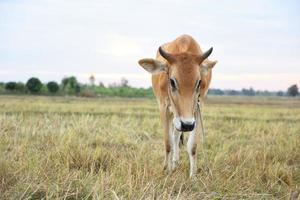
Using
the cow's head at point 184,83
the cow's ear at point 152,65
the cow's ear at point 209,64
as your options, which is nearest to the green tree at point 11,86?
the cow's ear at point 152,65

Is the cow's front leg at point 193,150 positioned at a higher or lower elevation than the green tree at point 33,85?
lower

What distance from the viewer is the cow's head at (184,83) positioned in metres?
5.29

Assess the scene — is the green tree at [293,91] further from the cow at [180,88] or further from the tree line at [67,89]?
the cow at [180,88]

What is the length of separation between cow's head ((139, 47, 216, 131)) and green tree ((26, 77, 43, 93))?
63.5m

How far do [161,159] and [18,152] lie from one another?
254 cm

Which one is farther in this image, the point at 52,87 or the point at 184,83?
the point at 52,87

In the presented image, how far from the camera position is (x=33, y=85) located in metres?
66.8

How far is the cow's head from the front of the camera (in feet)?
17.4

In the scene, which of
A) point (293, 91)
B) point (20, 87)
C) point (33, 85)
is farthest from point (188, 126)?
point (293, 91)

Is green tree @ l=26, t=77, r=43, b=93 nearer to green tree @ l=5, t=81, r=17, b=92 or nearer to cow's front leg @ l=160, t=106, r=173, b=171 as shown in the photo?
green tree @ l=5, t=81, r=17, b=92

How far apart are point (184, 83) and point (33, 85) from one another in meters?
64.3

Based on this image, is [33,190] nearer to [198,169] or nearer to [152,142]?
[198,169]

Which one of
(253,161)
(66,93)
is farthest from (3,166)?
(66,93)

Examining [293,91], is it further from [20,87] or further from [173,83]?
[173,83]
